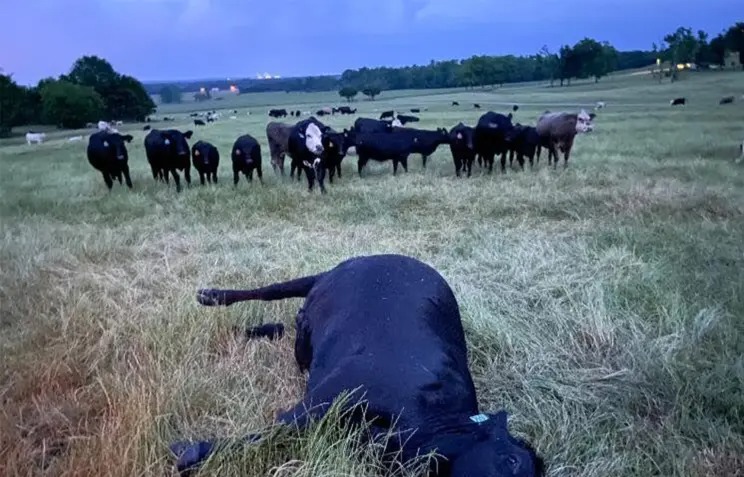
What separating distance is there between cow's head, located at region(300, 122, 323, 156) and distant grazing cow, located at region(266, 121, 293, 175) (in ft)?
7.00

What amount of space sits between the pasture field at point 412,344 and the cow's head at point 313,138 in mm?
1291

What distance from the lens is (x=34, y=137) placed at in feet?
100

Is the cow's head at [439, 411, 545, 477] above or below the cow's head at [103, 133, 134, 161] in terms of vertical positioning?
below

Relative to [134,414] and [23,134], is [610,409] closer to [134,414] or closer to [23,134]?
[134,414]

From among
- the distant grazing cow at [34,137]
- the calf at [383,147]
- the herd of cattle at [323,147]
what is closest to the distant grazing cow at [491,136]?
the herd of cattle at [323,147]

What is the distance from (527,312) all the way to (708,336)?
1.24m

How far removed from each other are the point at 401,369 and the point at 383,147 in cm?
1314

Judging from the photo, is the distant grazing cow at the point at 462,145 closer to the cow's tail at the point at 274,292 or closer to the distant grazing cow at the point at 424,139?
the distant grazing cow at the point at 424,139

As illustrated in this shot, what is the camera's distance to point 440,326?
137 inches

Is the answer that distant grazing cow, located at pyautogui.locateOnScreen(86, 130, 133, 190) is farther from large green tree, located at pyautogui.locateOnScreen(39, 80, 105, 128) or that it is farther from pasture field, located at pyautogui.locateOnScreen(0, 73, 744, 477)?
large green tree, located at pyautogui.locateOnScreen(39, 80, 105, 128)

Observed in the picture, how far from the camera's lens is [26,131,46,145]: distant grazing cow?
30.0 m

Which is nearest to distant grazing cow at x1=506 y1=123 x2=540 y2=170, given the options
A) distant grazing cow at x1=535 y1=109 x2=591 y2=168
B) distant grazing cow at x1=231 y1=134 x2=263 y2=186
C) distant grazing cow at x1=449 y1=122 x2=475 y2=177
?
distant grazing cow at x1=535 y1=109 x2=591 y2=168

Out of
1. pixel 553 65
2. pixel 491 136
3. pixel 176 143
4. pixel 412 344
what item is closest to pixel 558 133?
pixel 491 136

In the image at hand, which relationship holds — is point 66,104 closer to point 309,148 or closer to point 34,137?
point 34,137
